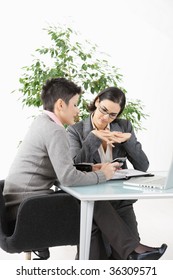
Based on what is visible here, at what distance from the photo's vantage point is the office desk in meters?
2.31

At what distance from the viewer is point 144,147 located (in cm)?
621

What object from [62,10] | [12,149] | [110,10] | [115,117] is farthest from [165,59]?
[115,117]

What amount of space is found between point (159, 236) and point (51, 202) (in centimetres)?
198

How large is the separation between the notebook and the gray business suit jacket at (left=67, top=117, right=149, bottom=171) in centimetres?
38

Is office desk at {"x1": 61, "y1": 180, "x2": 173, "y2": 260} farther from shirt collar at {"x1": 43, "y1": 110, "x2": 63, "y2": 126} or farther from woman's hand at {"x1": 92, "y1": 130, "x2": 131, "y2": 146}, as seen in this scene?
woman's hand at {"x1": 92, "y1": 130, "x2": 131, "y2": 146}

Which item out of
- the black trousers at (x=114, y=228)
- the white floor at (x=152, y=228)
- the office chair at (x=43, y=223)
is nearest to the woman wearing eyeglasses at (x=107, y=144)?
the black trousers at (x=114, y=228)

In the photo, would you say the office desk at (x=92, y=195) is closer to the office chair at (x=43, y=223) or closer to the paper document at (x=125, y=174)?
the office chair at (x=43, y=223)

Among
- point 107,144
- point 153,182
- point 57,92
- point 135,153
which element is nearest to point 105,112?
point 107,144

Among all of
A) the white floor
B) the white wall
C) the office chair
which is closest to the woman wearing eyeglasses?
the office chair

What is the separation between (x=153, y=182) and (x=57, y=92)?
2.40 ft

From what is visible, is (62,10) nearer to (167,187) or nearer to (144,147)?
(144,147)

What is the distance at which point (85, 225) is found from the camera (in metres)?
2.42

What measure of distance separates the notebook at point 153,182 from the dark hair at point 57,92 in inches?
22.8

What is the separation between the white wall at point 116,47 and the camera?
5.63m
